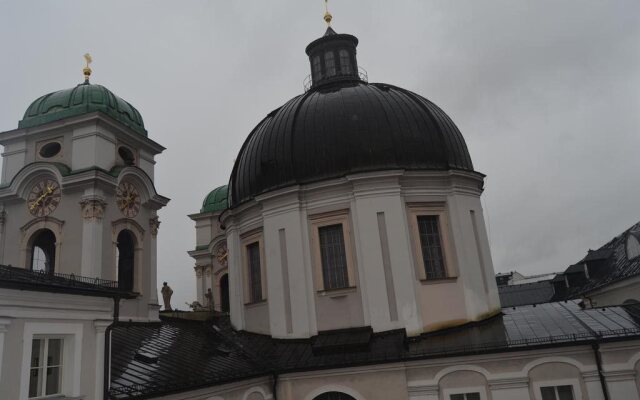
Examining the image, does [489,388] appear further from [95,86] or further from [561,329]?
[95,86]

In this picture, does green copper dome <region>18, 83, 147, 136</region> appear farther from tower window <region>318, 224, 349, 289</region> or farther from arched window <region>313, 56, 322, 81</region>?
tower window <region>318, 224, 349, 289</region>

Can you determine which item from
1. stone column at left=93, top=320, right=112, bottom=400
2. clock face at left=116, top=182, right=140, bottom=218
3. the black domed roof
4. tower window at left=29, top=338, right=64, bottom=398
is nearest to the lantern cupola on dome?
the black domed roof

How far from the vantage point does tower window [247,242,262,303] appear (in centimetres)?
1864

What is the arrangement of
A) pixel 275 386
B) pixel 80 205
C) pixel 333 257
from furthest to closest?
pixel 333 257
pixel 80 205
pixel 275 386

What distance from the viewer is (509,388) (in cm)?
1328

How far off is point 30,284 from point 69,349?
1.61m

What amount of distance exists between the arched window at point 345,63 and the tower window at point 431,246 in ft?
28.1

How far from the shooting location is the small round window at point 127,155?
18672 millimetres

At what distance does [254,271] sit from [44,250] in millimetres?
7250

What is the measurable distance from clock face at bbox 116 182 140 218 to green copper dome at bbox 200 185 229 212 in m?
13.1

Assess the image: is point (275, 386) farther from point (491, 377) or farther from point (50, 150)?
point (50, 150)

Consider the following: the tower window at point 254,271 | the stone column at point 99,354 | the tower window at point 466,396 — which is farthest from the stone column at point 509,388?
the stone column at point 99,354

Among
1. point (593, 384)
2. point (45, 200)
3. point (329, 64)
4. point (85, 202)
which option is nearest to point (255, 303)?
point (85, 202)

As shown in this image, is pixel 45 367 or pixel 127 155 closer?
pixel 45 367
